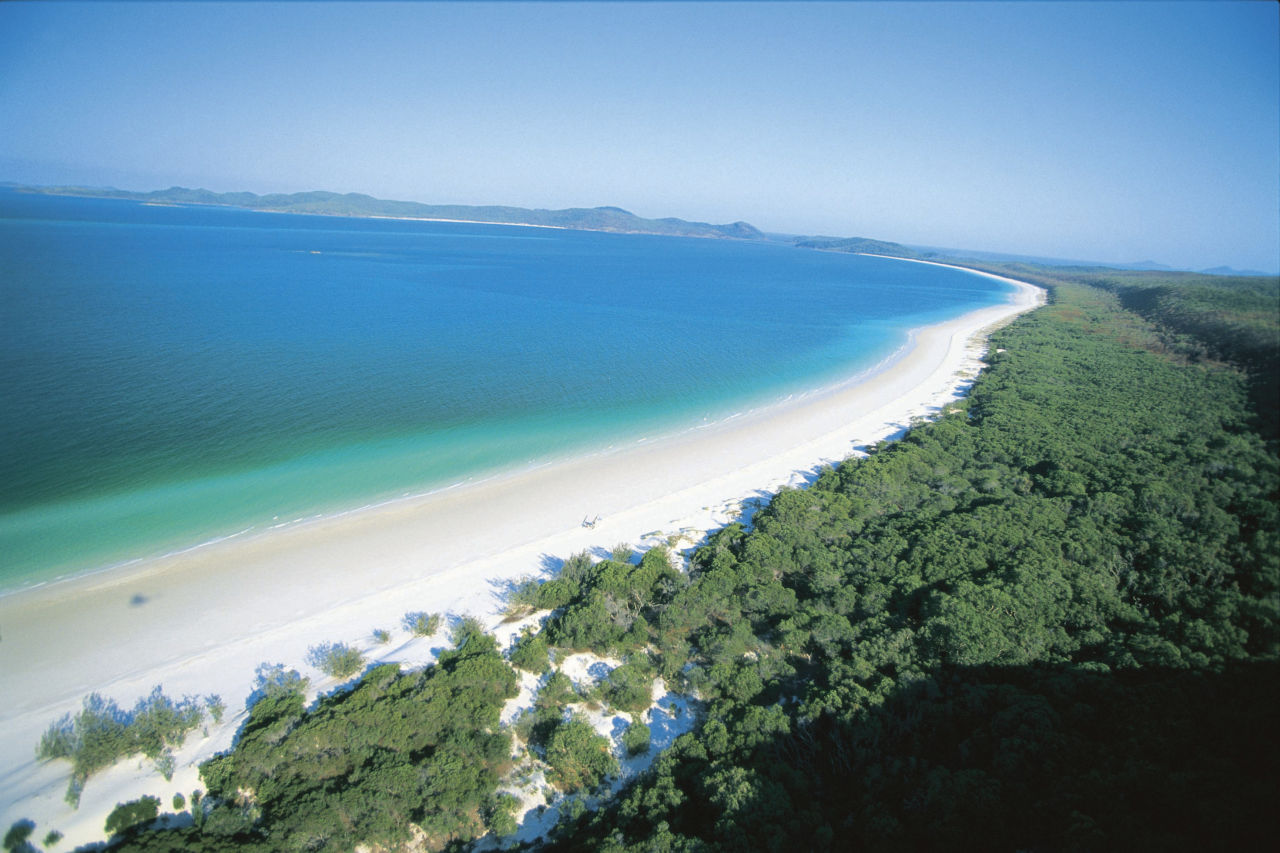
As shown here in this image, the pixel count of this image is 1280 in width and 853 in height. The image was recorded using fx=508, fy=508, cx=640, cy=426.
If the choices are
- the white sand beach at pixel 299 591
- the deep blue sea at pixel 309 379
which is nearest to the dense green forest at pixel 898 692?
the white sand beach at pixel 299 591

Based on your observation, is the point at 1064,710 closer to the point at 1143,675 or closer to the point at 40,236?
the point at 1143,675

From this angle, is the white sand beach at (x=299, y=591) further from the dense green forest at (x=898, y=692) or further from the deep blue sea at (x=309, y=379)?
the deep blue sea at (x=309, y=379)

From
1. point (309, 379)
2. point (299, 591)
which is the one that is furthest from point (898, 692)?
point (309, 379)

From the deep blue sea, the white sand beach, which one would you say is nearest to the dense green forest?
the white sand beach

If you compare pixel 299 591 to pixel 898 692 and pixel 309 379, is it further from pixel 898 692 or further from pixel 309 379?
pixel 309 379

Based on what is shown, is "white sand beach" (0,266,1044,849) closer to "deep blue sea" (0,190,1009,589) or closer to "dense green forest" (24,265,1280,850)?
"dense green forest" (24,265,1280,850)

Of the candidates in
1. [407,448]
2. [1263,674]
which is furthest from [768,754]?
[407,448]
